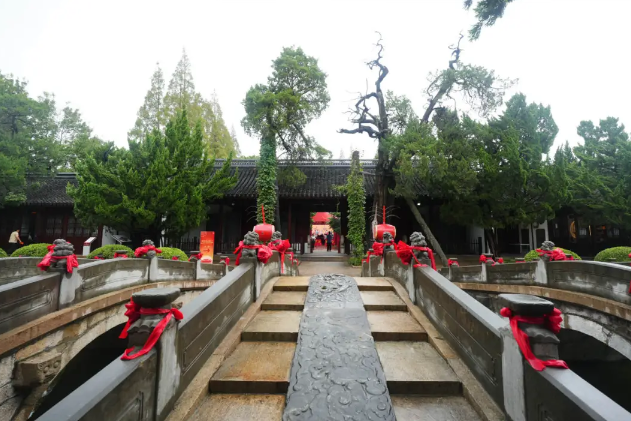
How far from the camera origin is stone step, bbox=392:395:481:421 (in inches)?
94.3

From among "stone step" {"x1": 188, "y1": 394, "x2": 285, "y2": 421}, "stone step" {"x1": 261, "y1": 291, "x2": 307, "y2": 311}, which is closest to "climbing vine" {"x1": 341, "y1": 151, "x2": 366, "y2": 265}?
"stone step" {"x1": 261, "y1": 291, "x2": 307, "y2": 311}

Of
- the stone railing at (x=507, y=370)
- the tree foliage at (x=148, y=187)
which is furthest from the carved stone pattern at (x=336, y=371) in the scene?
the tree foliage at (x=148, y=187)

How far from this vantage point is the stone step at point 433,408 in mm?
2395

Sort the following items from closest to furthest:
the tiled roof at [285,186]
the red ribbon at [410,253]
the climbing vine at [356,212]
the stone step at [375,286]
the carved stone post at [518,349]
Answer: the carved stone post at [518,349] → the red ribbon at [410,253] → the stone step at [375,286] → the climbing vine at [356,212] → the tiled roof at [285,186]

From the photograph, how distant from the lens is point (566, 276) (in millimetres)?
5664

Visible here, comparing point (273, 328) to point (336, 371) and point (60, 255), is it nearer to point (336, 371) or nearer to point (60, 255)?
point (336, 371)

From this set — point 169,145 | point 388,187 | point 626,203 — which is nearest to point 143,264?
point 169,145

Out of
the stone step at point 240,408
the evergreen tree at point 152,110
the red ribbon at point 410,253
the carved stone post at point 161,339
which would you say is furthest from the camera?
the evergreen tree at point 152,110

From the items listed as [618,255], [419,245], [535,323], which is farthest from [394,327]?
[618,255]

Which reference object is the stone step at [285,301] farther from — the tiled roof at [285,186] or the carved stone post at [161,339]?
the tiled roof at [285,186]

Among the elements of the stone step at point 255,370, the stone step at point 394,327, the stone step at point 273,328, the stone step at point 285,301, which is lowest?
the stone step at point 255,370

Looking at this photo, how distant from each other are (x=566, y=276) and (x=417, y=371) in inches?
192

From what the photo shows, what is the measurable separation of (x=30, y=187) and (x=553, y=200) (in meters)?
26.0

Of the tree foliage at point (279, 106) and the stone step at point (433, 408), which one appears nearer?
the stone step at point (433, 408)
